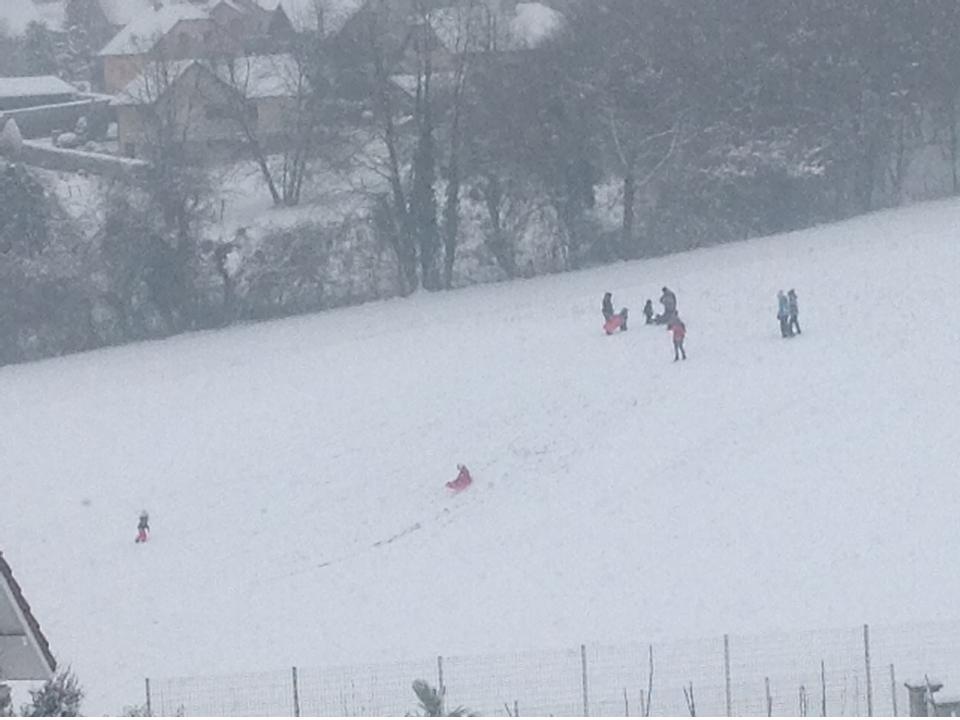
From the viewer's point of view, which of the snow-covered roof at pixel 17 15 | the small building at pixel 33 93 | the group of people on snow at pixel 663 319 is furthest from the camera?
the snow-covered roof at pixel 17 15

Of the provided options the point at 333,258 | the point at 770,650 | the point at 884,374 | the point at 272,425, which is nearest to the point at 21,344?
the point at 333,258

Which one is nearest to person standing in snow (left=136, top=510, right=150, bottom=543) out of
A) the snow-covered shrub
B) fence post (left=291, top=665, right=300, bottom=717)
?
fence post (left=291, top=665, right=300, bottom=717)

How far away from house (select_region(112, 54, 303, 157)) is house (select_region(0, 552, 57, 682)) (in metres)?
44.5

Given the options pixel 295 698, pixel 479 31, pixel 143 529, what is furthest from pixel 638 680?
pixel 479 31

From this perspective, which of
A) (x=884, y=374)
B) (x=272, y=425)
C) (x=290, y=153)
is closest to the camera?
(x=884, y=374)

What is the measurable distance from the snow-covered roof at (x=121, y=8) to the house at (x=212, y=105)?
41.2m

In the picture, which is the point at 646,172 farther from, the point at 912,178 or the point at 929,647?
the point at 929,647

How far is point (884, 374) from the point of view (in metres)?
30.2

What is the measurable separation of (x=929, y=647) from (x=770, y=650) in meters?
1.59

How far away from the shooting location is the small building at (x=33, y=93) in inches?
2963

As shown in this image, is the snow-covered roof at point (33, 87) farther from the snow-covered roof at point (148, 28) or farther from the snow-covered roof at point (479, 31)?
the snow-covered roof at point (479, 31)

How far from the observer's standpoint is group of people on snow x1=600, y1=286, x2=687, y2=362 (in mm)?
32344

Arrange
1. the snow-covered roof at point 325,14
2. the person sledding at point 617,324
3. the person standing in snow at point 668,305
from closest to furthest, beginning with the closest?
the person standing in snow at point 668,305, the person sledding at point 617,324, the snow-covered roof at point 325,14

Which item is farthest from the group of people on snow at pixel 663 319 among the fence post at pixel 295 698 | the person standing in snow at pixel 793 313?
the fence post at pixel 295 698
